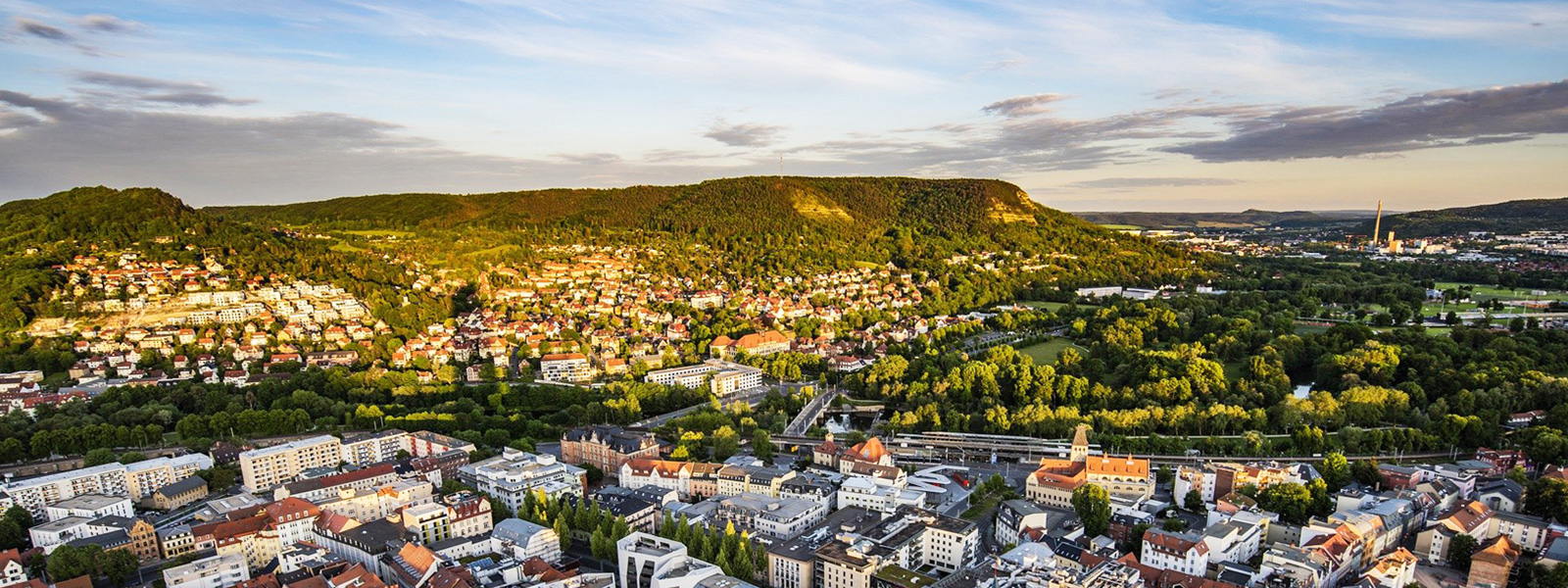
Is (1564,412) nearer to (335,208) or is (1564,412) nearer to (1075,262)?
(1075,262)

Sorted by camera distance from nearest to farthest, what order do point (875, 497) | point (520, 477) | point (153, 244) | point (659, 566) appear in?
point (659, 566) < point (875, 497) < point (520, 477) < point (153, 244)

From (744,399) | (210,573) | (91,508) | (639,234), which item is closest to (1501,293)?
(744,399)

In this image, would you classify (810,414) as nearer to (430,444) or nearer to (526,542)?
(430,444)

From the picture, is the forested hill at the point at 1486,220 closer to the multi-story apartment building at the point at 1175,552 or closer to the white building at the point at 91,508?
the multi-story apartment building at the point at 1175,552

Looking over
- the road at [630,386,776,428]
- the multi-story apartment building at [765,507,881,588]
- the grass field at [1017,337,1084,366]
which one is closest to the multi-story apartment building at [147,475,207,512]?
the road at [630,386,776,428]

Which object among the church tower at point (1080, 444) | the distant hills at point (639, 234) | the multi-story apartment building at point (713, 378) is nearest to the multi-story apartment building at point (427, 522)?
the multi-story apartment building at point (713, 378)

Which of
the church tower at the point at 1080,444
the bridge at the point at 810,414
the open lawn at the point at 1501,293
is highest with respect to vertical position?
the open lawn at the point at 1501,293
